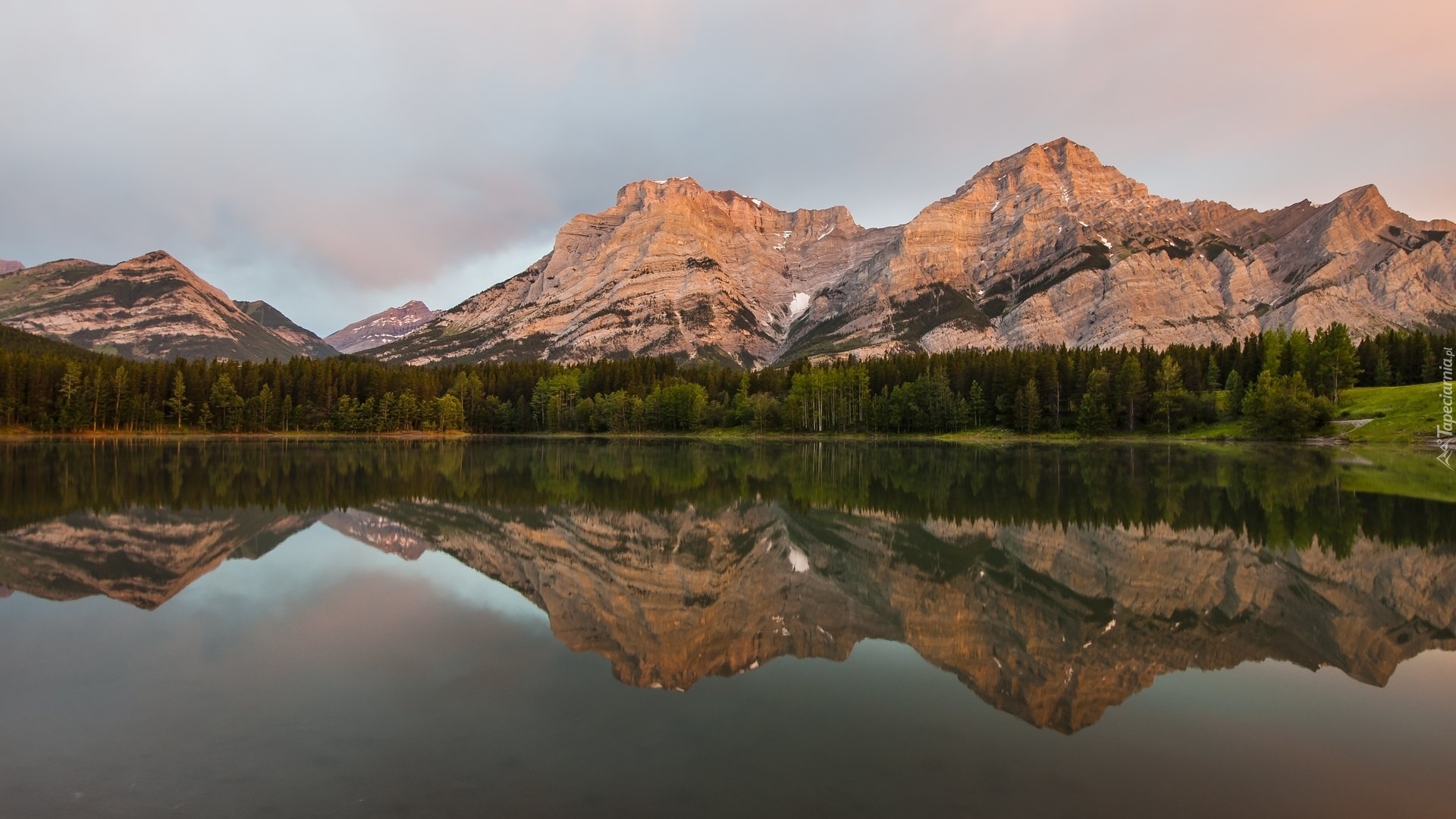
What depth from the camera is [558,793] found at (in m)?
8.77

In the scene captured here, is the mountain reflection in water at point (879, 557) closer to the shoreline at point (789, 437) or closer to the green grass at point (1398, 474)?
the green grass at point (1398, 474)

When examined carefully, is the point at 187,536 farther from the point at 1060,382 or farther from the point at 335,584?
the point at 1060,382

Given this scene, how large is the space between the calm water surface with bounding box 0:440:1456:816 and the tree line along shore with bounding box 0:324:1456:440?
86488mm

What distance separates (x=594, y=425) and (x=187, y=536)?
Result: 12224 centimetres

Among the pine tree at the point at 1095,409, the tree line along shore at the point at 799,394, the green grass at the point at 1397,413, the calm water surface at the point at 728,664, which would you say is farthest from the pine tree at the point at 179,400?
the green grass at the point at 1397,413

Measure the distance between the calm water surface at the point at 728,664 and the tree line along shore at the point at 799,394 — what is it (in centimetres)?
8649

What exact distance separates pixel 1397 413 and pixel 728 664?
10827 cm

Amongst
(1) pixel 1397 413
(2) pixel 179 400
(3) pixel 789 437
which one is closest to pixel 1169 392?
(1) pixel 1397 413

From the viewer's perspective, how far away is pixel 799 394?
137875 mm

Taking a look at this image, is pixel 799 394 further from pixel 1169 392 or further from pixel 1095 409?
pixel 1169 392

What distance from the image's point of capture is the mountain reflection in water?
14.9 metres

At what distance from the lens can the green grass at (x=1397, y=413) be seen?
81.9m

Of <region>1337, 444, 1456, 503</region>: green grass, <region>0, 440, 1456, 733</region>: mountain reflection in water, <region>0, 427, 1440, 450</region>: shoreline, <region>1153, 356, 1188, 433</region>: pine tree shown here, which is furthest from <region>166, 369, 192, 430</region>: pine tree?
<region>1153, 356, 1188, 433</region>: pine tree

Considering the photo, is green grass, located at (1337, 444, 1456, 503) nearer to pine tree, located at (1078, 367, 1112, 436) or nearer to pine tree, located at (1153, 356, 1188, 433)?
pine tree, located at (1153, 356, 1188, 433)
